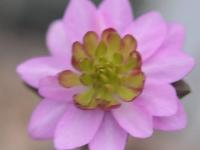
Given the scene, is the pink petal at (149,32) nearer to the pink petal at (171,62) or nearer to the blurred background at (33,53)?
the pink petal at (171,62)

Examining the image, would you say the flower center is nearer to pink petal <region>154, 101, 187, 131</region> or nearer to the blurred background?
pink petal <region>154, 101, 187, 131</region>

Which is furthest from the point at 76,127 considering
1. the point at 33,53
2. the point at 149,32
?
the point at 33,53

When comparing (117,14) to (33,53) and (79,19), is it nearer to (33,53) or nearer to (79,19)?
(79,19)

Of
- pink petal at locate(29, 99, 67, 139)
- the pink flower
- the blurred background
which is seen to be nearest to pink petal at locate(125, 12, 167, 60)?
the pink flower

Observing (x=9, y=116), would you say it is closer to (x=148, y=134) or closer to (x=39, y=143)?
(x=39, y=143)

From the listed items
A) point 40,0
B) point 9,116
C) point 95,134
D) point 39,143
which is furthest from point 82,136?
point 40,0

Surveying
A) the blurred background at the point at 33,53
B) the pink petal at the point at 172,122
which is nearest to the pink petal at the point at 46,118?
the pink petal at the point at 172,122
